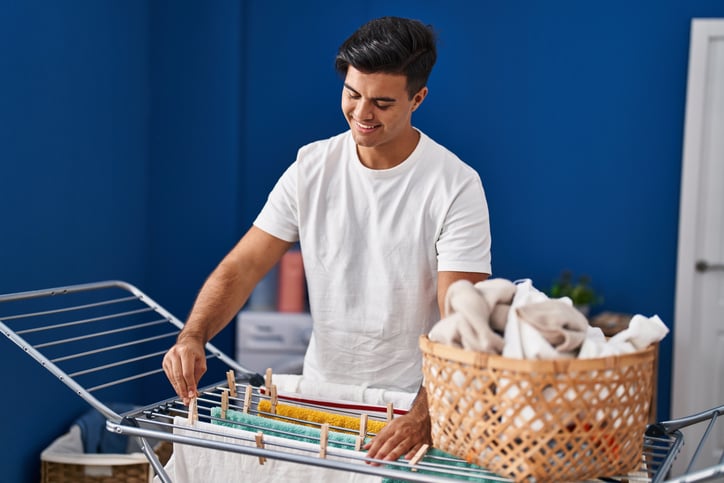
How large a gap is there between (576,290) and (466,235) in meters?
2.29

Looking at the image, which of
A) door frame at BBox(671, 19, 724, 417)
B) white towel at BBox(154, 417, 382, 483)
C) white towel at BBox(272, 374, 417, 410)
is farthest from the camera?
door frame at BBox(671, 19, 724, 417)

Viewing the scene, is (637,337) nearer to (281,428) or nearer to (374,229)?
(281,428)

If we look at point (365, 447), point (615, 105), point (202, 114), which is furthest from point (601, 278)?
point (365, 447)

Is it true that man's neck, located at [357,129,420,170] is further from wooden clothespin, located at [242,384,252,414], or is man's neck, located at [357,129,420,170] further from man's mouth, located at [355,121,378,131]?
wooden clothespin, located at [242,384,252,414]

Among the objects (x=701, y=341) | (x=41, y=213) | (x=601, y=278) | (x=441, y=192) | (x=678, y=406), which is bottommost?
(x=678, y=406)

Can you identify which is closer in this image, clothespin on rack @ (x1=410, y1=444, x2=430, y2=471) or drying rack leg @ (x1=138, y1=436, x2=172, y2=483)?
clothespin on rack @ (x1=410, y1=444, x2=430, y2=471)

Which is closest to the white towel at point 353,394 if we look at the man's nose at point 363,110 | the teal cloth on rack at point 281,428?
the teal cloth on rack at point 281,428

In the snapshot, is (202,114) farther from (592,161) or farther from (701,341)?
(701,341)

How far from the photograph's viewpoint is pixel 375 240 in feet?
6.40

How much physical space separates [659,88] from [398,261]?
8.91ft

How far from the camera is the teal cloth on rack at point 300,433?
1.35 meters

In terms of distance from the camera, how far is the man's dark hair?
1776 millimetres

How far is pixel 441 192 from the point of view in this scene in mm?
1915

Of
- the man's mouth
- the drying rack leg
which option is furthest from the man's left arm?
the man's mouth
